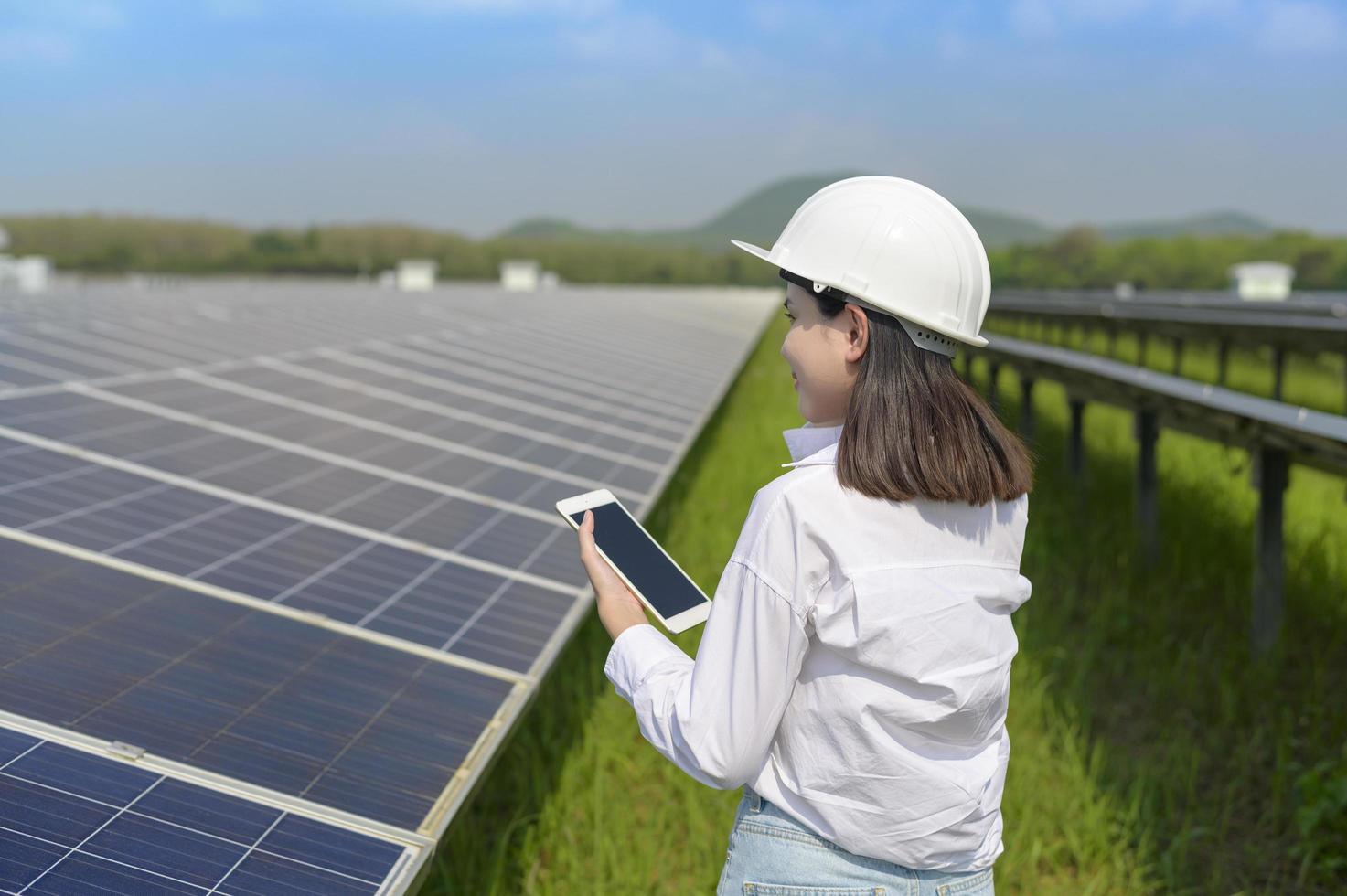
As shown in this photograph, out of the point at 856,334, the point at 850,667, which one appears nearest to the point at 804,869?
the point at 850,667

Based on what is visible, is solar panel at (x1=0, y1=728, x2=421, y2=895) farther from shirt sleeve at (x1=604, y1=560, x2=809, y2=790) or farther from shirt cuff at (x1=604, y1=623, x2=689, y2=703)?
shirt sleeve at (x1=604, y1=560, x2=809, y2=790)

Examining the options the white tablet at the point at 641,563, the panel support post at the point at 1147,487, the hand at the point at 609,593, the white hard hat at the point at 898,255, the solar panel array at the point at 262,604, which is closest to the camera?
the white hard hat at the point at 898,255

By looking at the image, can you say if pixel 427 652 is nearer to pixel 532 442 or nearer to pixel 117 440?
pixel 117 440

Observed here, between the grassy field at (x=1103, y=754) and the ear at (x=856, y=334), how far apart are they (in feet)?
1.77

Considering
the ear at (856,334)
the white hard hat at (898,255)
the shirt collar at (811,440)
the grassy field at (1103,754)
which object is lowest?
the grassy field at (1103,754)

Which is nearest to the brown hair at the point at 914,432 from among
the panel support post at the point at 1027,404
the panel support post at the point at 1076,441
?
the panel support post at the point at 1076,441

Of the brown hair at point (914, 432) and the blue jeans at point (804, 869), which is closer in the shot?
the brown hair at point (914, 432)

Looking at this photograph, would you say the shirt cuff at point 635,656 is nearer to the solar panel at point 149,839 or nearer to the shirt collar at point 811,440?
the shirt collar at point 811,440

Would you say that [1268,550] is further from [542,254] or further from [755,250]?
[542,254]

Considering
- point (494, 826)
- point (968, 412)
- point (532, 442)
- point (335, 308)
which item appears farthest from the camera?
point (335, 308)

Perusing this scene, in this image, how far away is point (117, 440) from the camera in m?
6.10

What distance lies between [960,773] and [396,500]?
439 cm

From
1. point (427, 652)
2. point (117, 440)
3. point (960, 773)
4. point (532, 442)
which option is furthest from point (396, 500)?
point (960, 773)

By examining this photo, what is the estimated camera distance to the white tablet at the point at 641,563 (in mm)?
2445
